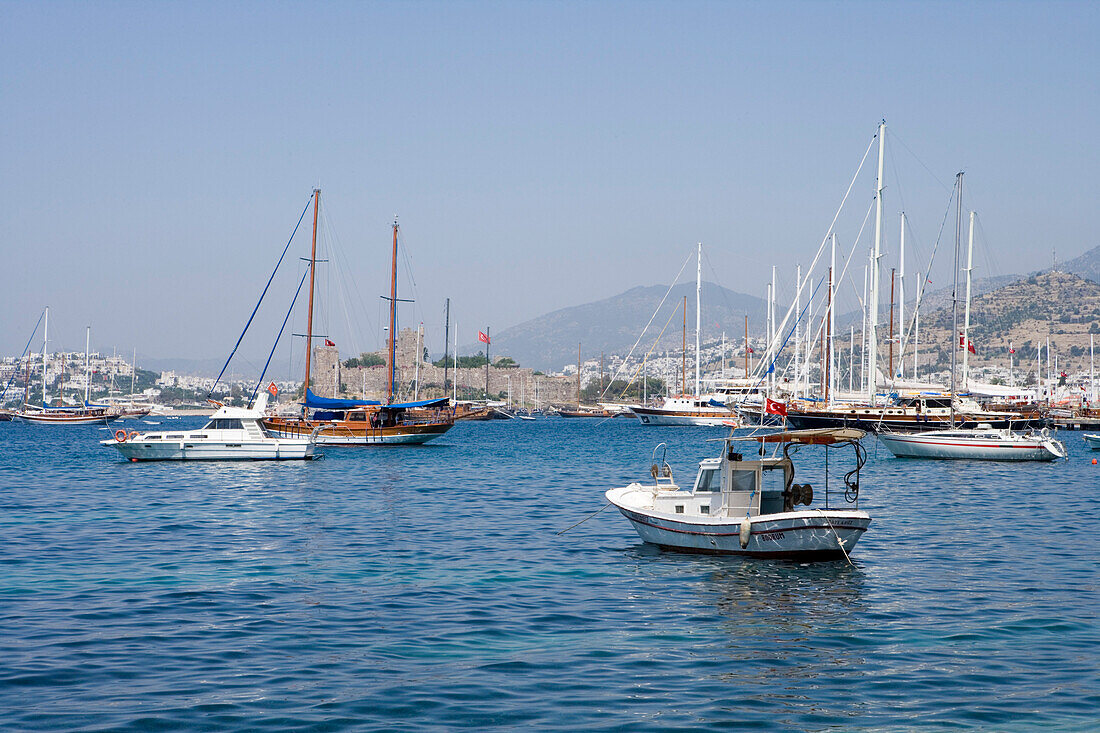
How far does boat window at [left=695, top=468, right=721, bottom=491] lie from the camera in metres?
19.1

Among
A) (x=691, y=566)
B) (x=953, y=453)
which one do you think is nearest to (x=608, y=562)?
(x=691, y=566)

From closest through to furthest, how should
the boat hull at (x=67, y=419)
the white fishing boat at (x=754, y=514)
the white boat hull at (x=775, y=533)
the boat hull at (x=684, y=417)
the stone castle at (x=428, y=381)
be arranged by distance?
the white boat hull at (x=775, y=533) → the white fishing boat at (x=754, y=514) → the boat hull at (x=684, y=417) → the boat hull at (x=67, y=419) → the stone castle at (x=428, y=381)

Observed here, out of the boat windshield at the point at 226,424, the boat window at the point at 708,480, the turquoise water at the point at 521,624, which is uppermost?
the boat windshield at the point at 226,424

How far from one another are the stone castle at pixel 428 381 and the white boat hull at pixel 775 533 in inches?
5255

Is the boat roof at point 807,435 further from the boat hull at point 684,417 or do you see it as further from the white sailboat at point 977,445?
the boat hull at point 684,417

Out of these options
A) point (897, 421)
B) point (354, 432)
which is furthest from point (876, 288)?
point (354, 432)

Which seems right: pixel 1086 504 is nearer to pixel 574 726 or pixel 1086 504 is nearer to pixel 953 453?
pixel 953 453

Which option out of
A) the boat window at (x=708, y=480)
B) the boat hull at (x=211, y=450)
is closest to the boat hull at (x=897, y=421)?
the boat hull at (x=211, y=450)

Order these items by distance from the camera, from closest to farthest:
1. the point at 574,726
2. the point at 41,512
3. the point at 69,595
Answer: the point at 574,726 → the point at 69,595 → the point at 41,512

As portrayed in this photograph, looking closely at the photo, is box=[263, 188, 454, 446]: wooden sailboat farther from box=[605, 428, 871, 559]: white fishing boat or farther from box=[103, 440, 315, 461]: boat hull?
box=[605, 428, 871, 559]: white fishing boat

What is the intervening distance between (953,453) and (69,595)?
39.7 meters

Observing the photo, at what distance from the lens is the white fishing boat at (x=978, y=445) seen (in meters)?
44.7

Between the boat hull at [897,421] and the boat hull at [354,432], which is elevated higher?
the boat hull at [897,421]

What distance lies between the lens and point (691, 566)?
17.7 meters
